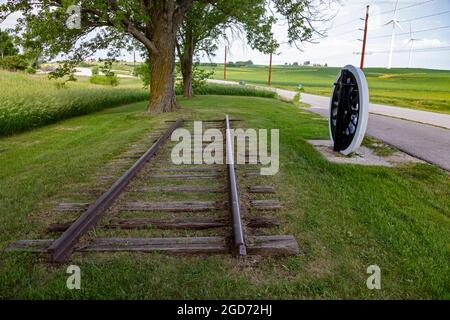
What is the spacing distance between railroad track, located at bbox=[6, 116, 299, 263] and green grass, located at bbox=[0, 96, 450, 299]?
0.48 feet

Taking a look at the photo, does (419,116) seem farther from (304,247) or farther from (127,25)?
(304,247)

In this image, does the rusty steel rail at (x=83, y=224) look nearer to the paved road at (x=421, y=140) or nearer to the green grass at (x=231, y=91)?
the paved road at (x=421, y=140)

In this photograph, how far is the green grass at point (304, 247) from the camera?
308 cm

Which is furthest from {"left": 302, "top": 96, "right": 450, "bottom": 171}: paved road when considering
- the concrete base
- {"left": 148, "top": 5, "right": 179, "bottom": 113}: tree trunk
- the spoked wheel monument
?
{"left": 148, "top": 5, "right": 179, "bottom": 113}: tree trunk

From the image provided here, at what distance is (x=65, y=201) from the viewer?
5.23 m

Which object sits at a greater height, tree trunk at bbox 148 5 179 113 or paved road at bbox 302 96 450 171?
tree trunk at bbox 148 5 179 113

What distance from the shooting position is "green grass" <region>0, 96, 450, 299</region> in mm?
3084

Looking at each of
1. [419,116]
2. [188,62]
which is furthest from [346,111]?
[188,62]

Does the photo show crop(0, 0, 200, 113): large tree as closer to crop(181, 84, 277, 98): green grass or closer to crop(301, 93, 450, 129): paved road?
crop(301, 93, 450, 129): paved road

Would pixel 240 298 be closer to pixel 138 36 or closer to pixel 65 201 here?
pixel 65 201

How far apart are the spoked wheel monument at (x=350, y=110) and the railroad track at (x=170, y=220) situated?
107 inches

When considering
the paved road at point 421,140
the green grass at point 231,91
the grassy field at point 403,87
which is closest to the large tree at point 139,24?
the paved road at point 421,140

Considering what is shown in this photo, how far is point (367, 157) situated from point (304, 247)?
537 centimetres

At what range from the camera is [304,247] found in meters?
3.85
